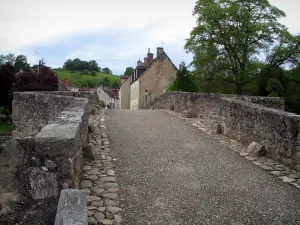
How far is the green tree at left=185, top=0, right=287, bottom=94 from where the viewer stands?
2184 cm

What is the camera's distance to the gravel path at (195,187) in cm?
399

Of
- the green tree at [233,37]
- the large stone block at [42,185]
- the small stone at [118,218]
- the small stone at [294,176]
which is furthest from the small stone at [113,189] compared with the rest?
the green tree at [233,37]

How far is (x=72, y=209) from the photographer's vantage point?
9.31 ft

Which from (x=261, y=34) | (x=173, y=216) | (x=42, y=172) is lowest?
(x=173, y=216)

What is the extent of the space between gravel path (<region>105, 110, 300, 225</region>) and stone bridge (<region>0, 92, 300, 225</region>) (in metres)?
0.01

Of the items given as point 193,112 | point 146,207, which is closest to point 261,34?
point 193,112

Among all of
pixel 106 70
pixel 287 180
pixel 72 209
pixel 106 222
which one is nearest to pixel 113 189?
pixel 106 222

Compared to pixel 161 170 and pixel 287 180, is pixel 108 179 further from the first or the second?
pixel 287 180

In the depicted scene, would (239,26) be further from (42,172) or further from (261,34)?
(42,172)

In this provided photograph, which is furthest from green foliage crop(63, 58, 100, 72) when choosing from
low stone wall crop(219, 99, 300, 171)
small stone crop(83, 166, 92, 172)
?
small stone crop(83, 166, 92, 172)

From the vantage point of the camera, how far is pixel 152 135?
8805mm

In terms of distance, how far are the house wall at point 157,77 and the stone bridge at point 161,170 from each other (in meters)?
26.1

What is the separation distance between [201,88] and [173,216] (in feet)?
66.0

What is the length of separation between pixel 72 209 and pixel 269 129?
16.7ft
